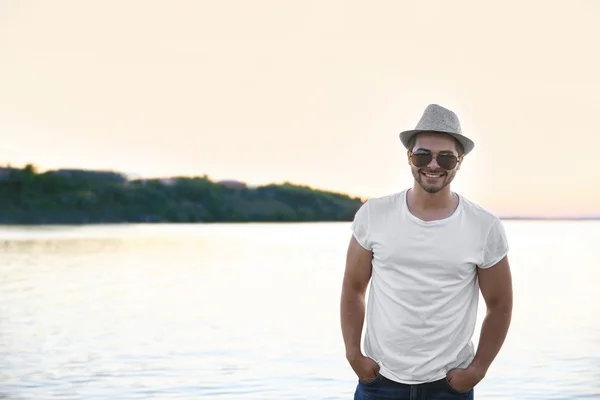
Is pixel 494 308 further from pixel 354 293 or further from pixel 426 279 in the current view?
pixel 354 293

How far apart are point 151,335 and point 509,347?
7.09 m

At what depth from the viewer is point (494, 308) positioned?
3.49 m

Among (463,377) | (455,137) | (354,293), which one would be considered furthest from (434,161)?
(463,377)

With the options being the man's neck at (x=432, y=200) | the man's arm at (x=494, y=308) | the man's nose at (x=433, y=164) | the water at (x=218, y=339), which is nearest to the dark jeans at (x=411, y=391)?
the man's arm at (x=494, y=308)

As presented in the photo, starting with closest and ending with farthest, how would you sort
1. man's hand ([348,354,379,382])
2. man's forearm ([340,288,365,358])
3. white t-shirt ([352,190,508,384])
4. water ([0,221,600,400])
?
white t-shirt ([352,190,508,384]) < man's hand ([348,354,379,382]) < man's forearm ([340,288,365,358]) < water ([0,221,600,400])

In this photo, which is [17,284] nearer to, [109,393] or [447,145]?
[109,393]

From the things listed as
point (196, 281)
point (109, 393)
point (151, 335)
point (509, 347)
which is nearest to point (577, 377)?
point (509, 347)

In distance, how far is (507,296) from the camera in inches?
136

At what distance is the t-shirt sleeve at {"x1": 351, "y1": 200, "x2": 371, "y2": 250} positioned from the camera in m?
3.37

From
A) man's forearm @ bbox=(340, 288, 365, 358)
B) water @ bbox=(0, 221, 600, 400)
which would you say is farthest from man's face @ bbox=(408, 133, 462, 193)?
water @ bbox=(0, 221, 600, 400)

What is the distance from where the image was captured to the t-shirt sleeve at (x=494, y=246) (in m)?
3.31

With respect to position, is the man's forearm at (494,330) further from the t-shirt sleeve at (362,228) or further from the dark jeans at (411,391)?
the t-shirt sleeve at (362,228)

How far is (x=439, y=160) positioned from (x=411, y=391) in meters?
0.84

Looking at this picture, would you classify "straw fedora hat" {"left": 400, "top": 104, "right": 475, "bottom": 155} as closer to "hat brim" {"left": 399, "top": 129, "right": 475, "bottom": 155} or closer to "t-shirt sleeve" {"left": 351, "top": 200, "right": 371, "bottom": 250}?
"hat brim" {"left": 399, "top": 129, "right": 475, "bottom": 155}
